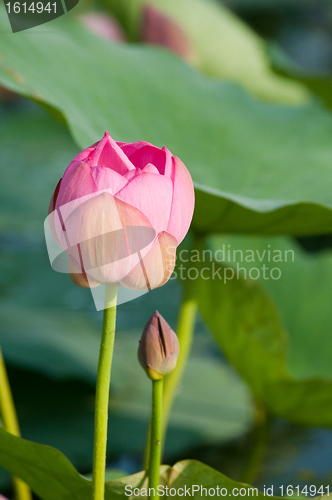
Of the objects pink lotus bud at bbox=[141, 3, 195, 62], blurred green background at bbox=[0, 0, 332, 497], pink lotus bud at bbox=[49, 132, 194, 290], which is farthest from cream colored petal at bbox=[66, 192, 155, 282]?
pink lotus bud at bbox=[141, 3, 195, 62]

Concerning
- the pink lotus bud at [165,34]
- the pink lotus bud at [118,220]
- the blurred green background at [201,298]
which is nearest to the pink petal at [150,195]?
the pink lotus bud at [118,220]

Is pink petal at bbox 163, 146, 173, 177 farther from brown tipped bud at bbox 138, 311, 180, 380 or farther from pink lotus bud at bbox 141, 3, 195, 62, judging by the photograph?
pink lotus bud at bbox 141, 3, 195, 62

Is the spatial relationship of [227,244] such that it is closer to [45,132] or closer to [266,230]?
[266,230]

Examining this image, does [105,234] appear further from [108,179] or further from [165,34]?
[165,34]

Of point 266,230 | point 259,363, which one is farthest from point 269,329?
point 266,230

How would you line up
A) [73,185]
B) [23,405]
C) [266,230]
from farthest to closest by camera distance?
[23,405], [266,230], [73,185]

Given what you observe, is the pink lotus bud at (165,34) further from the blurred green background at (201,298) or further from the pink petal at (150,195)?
the pink petal at (150,195)
